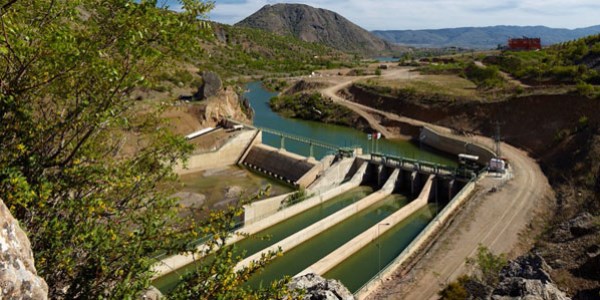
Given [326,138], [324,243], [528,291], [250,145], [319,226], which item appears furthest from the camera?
[326,138]

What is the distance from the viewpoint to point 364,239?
24.2 metres

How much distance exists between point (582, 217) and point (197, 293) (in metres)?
19.5

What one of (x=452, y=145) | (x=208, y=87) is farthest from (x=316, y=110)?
(x=452, y=145)

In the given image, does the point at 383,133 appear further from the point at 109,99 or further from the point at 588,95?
the point at 109,99

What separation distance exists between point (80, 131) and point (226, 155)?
34.1 m

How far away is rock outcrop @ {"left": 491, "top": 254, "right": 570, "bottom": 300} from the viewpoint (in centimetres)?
1105

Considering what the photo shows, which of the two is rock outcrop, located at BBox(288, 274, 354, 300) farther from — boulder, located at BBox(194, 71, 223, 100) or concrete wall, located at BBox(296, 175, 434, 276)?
boulder, located at BBox(194, 71, 223, 100)

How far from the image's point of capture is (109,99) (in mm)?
7285

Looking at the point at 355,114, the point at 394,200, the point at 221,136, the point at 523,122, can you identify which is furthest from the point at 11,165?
the point at 355,114

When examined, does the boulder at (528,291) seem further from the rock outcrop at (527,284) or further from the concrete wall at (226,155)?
the concrete wall at (226,155)

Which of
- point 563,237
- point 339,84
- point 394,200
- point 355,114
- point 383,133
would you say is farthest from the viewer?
point 339,84

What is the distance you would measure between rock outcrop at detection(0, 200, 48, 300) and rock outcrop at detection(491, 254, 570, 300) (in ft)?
36.6

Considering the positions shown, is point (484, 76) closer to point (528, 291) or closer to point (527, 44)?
point (527, 44)

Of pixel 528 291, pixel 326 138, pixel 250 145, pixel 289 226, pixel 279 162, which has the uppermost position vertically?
pixel 528 291
